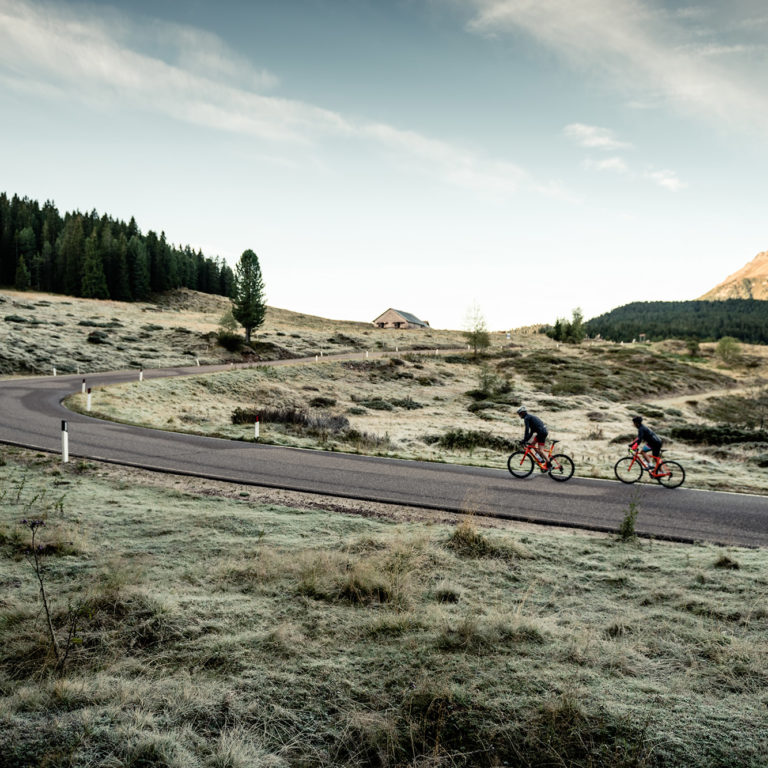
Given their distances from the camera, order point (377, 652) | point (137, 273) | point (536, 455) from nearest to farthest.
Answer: point (377, 652), point (536, 455), point (137, 273)

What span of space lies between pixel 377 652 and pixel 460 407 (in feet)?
119

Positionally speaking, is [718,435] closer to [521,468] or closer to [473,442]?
[473,442]

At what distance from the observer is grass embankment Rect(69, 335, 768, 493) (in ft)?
70.7

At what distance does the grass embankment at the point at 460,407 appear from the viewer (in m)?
21.5

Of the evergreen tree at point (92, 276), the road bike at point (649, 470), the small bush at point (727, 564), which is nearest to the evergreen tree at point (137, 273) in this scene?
the evergreen tree at point (92, 276)

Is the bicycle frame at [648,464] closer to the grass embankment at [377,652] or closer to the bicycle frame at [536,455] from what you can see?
the bicycle frame at [536,455]

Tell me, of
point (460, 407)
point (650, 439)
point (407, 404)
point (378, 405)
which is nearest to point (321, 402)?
point (378, 405)

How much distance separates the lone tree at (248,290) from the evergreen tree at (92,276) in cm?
4391

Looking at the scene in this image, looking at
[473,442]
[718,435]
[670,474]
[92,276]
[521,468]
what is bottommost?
[473,442]

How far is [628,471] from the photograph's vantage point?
1517 centimetres

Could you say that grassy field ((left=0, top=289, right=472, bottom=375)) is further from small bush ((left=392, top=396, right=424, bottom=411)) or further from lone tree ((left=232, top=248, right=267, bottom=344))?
small bush ((left=392, top=396, right=424, bottom=411))

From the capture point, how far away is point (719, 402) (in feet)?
157

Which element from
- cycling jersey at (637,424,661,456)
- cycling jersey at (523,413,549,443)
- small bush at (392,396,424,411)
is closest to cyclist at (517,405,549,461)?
cycling jersey at (523,413,549,443)

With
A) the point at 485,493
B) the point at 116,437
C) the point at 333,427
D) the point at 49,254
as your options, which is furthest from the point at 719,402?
the point at 49,254
